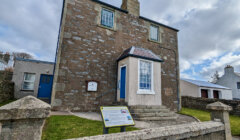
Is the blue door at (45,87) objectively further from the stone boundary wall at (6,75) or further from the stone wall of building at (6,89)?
the stone boundary wall at (6,75)

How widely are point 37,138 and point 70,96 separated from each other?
5.70 m

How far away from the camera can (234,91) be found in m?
25.3

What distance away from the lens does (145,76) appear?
24.9 feet

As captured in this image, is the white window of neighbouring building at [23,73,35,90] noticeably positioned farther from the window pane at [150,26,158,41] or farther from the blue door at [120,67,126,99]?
the window pane at [150,26,158,41]

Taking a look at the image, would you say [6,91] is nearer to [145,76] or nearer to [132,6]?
[145,76]

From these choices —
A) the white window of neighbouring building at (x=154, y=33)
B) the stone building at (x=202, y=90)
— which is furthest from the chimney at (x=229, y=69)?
the white window of neighbouring building at (x=154, y=33)

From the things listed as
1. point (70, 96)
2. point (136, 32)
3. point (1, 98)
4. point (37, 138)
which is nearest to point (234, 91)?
point (136, 32)

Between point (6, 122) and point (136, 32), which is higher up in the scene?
point (136, 32)

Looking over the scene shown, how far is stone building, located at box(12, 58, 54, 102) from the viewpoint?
36.0 feet

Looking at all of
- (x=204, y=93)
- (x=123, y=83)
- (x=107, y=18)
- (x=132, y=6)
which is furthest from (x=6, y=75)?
(x=204, y=93)

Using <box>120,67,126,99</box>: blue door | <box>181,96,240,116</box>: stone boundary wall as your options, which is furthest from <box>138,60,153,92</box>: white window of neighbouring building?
<box>181,96,240,116</box>: stone boundary wall

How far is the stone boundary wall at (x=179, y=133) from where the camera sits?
2206 mm

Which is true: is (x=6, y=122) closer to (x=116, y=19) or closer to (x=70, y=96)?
(x=70, y=96)

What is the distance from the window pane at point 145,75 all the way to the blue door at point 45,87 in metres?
9.24
